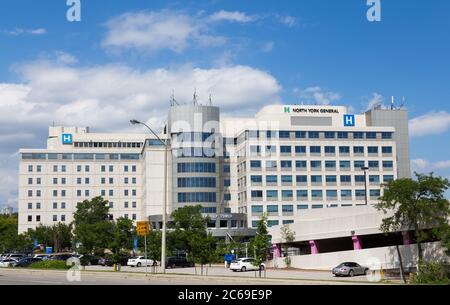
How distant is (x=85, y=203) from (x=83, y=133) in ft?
110

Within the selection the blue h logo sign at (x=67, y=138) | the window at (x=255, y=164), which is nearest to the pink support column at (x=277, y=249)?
the window at (x=255, y=164)

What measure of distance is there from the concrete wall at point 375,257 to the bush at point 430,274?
33.1 ft

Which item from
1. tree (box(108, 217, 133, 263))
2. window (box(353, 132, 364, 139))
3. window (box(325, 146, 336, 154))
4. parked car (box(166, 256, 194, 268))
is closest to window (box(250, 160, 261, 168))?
window (box(325, 146, 336, 154))

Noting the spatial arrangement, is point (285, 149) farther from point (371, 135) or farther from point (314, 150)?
point (371, 135)

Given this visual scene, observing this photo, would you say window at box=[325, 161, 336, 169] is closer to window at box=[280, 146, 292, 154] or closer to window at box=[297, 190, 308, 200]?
window at box=[297, 190, 308, 200]

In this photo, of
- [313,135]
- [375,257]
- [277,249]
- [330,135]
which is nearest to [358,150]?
[330,135]

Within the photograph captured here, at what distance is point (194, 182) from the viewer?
410 feet

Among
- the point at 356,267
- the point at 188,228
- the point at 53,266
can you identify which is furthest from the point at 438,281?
the point at 188,228

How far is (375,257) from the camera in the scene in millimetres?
53531

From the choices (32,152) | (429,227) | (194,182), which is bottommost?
(429,227)

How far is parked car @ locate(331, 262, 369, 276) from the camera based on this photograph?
49.0m

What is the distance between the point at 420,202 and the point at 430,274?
10493 millimetres

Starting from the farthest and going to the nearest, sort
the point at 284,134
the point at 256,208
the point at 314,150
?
the point at 314,150 → the point at 284,134 → the point at 256,208
